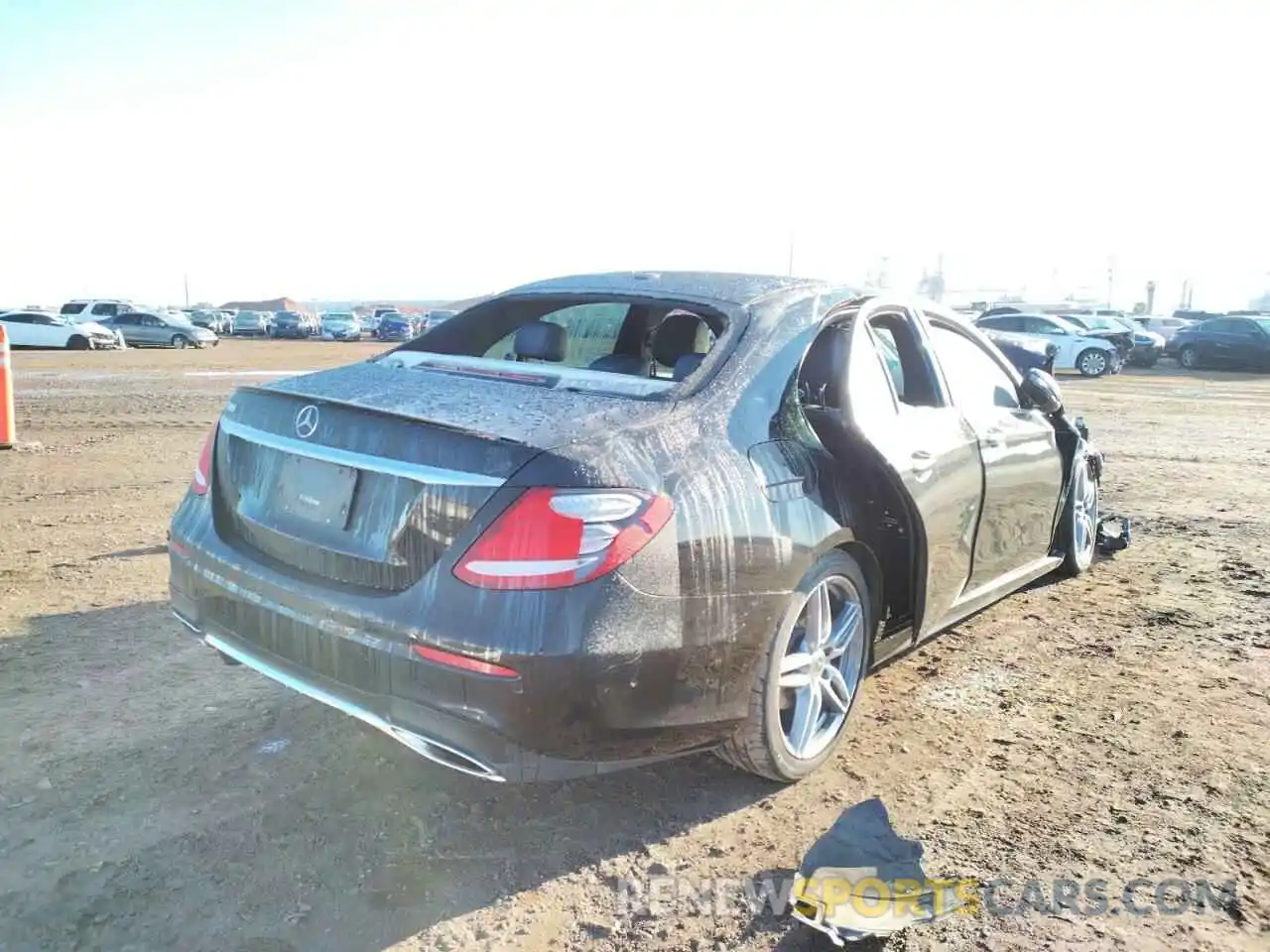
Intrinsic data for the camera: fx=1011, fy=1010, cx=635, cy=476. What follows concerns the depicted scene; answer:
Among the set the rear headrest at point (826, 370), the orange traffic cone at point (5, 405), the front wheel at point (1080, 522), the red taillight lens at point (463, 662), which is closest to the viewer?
the red taillight lens at point (463, 662)

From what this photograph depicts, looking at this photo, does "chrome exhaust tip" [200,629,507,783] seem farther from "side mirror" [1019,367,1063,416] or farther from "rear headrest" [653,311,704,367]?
"side mirror" [1019,367,1063,416]

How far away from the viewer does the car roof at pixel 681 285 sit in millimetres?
3611

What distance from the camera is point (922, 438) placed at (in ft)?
12.1

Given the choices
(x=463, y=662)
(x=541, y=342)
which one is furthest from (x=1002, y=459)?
(x=463, y=662)

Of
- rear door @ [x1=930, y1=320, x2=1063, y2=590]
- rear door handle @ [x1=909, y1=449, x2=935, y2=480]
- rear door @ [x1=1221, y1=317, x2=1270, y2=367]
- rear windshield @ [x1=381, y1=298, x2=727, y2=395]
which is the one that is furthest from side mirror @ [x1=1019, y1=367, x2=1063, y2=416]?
rear door @ [x1=1221, y1=317, x2=1270, y2=367]

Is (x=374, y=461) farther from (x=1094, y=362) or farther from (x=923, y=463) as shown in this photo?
(x=1094, y=362)

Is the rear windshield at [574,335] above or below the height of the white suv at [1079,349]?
above

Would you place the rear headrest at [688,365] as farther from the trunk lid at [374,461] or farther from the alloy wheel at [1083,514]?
the alloy wheel at [1083,514]

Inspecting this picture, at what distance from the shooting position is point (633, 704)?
258cm

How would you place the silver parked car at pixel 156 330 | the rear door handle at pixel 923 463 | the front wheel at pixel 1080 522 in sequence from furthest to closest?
the silver parked car at pixel 156 330 < the front wheel at pixel 1080 522 < the rear door handle at pixel 923 463

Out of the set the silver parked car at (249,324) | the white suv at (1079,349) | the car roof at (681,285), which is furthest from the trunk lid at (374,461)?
the silver parked car at (249,324)

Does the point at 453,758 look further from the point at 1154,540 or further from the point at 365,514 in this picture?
the point at 1154,540

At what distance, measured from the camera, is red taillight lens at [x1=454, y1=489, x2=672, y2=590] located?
8.07 feet

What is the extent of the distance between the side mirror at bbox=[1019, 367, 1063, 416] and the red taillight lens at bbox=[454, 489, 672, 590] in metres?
3.15
